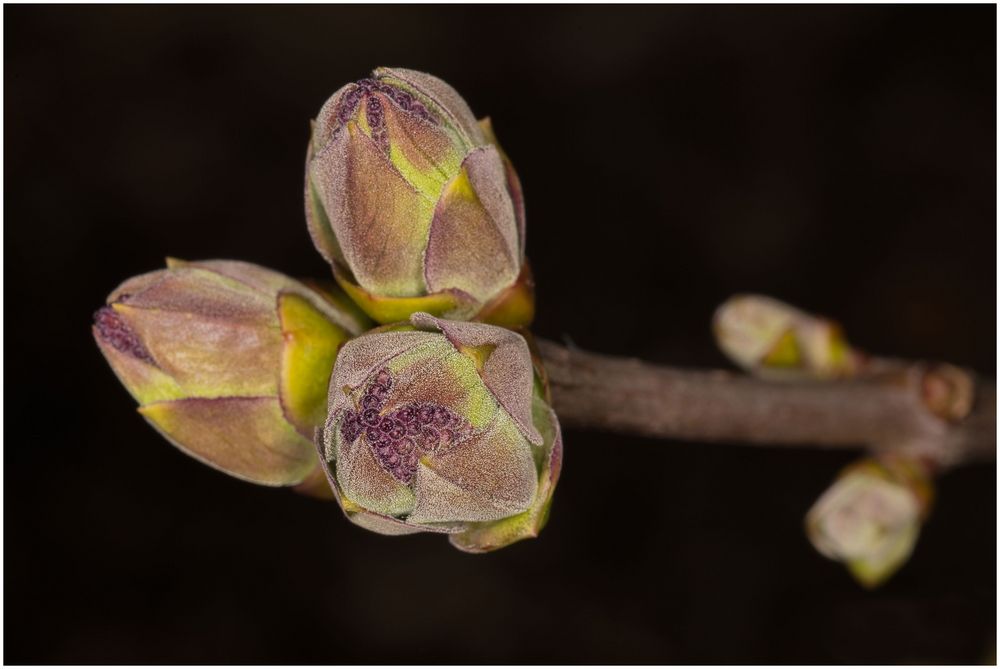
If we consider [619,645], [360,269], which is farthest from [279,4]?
[360,269]

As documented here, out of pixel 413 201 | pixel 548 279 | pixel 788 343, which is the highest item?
pixel 413 201

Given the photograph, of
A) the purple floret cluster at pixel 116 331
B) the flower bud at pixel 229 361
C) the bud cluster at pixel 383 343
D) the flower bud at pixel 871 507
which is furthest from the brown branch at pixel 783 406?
the purple floret cluster at pixel 116 331

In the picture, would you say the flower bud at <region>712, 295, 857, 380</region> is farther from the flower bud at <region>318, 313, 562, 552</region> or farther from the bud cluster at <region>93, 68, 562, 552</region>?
the flower bud at <region>318, 313, 562, 552</region>

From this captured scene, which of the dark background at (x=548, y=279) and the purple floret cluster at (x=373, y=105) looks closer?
the purple floret cluster at (x=373, y=105)

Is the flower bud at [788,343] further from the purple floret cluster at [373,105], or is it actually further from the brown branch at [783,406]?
the purple floret cluster at [373,105]

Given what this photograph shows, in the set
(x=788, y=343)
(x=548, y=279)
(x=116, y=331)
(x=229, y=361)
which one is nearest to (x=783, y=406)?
(x=788, y=343)

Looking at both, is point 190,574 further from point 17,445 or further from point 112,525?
point 17,445

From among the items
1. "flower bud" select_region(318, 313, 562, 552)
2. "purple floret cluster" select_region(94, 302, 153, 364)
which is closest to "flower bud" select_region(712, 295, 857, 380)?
"flower bud" select_region(318, 313, 562, 552)

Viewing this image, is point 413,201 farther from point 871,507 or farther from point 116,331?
point 871,507
